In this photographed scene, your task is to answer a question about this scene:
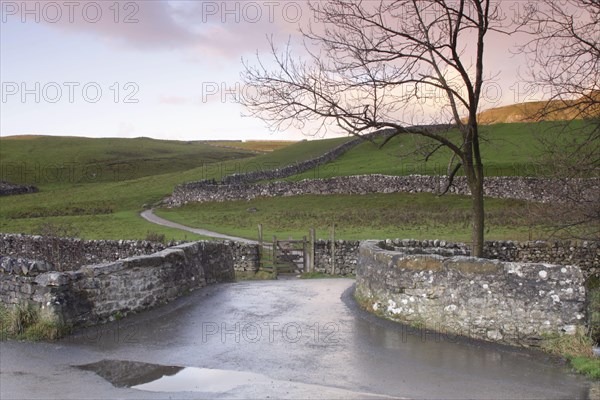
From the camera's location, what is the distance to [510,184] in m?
48.2

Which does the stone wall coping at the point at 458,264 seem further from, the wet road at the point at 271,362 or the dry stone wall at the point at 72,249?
the dry stone wall at the point at 72,249

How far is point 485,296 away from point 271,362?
421cm

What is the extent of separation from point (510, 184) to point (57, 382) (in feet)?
147

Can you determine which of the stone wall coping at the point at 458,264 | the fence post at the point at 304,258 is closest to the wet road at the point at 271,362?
the stone wall coping at the point at 458,264

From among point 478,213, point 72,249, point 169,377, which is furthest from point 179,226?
point 169,377

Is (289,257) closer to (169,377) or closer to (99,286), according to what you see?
(99,286)

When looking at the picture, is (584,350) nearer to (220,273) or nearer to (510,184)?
(220,273)

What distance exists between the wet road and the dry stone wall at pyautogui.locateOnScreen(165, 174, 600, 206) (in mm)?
36857

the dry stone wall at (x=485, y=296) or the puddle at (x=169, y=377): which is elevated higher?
the dry stone wall at (x=485, y=296)

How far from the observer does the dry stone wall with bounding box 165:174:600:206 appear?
47688 mm

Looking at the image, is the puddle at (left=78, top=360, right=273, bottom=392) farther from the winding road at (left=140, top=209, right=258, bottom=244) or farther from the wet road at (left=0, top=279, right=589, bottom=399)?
the winding road at (left=140, top=209, right=258, bottom=244)

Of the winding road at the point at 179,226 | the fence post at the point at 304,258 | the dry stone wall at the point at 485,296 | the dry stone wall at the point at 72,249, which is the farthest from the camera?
the winding road at the point at 179,226

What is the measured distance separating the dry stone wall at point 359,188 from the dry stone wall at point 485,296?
35.8m

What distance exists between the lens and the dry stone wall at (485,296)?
10.4 metres
